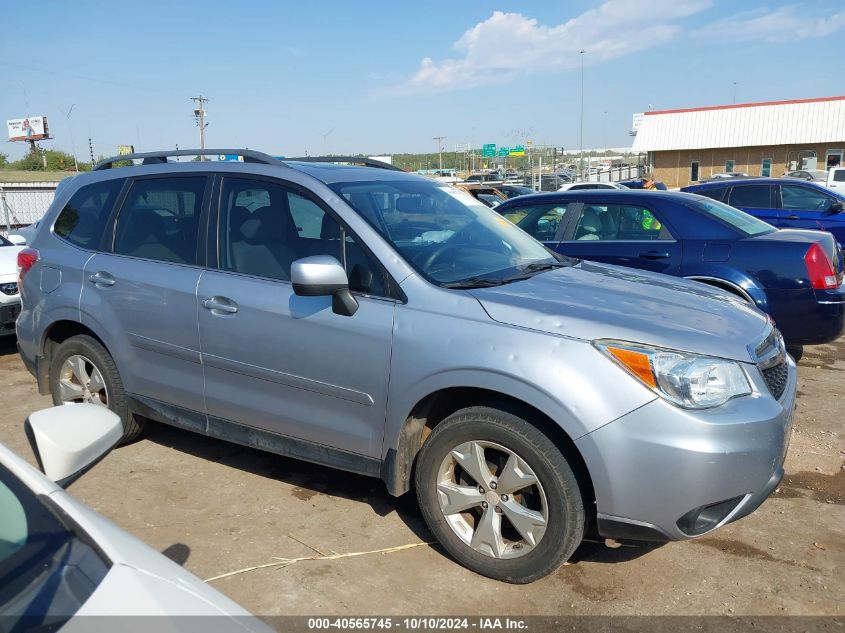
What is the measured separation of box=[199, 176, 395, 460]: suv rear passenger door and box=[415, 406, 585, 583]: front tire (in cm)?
37

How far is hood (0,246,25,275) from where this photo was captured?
7.29 metres

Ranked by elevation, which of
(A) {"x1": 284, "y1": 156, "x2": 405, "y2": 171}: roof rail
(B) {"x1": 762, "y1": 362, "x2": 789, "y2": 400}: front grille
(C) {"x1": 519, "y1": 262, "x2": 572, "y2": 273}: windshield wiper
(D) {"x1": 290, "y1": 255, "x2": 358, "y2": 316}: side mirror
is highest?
(A) {"x1": 284, "y1": 156, "x2": 405, "y2": 171}: roof rail

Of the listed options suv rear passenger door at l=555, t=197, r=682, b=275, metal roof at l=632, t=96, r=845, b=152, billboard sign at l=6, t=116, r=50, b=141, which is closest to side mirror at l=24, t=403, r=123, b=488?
suv rear passenger door at l=555, t=197, r=682, b=275

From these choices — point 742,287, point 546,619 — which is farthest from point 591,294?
point 742,287

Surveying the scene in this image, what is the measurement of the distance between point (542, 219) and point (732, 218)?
1767 mm

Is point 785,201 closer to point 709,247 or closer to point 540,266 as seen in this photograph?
point 709,247

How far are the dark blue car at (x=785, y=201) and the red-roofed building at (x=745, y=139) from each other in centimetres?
3521

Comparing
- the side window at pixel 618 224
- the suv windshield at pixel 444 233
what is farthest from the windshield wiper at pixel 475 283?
the side window at pixel 618 224

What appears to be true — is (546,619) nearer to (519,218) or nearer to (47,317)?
(47,317)

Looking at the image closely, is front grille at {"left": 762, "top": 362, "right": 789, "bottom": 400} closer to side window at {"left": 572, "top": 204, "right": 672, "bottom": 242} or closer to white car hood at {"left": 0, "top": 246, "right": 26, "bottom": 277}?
side window at {"left": 572, "top": 204, "right": 672, "bottom": 242}

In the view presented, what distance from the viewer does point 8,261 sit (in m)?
7.50

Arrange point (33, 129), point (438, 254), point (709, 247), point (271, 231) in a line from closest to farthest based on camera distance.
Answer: point (438, 254) < point (271, 231) < point (709, 247) < point (33, 129)

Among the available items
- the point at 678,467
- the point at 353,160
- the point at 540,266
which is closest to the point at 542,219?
the point at 353,160

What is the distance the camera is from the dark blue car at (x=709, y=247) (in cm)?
583
